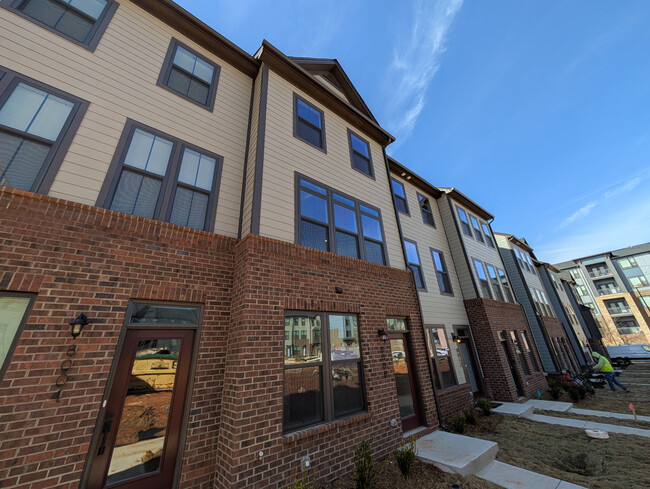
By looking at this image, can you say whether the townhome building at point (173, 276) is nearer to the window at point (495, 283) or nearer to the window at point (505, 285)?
the window at point (495, 283)

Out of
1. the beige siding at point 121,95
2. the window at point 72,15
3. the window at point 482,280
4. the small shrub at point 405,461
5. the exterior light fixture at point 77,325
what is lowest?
the small shrub at point 405,461

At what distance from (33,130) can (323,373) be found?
6.24 m

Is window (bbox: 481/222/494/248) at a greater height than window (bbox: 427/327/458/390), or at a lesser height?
greater

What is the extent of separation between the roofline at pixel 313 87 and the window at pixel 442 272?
5486 millimetres

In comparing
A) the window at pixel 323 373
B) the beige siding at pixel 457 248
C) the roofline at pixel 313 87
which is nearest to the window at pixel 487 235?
the beige siding at pixel 457 248

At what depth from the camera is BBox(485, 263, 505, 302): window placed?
1301 cm

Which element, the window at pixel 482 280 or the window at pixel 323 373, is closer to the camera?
the window at pixel 323 373

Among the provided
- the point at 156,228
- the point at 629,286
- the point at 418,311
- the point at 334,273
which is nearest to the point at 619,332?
the point at 629,286

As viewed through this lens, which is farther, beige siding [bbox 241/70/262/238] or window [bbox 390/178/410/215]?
window [bbox 390/178/410/215]

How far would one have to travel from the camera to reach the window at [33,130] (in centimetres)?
362

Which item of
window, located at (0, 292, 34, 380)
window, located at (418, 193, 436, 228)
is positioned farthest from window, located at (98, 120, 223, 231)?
window, located at (418, 193, 436, 228)

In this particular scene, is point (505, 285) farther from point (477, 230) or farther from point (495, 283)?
point (477, 230)

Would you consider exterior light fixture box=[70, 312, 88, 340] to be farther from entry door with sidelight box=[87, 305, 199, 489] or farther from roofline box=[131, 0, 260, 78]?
roofline box=[131, 0, 260, 78]

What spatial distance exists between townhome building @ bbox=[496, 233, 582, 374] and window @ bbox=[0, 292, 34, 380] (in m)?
20.6
